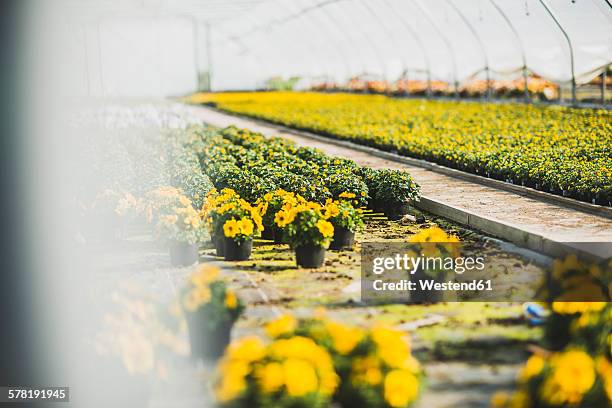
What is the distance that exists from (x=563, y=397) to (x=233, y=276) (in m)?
4.12

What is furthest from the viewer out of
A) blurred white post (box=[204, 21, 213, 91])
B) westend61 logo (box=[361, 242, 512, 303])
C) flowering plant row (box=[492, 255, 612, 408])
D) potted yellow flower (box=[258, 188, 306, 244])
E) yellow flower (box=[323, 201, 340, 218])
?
blurred white post (box=[204, 21, 213, 91])

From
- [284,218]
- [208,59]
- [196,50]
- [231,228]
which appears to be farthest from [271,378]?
[208,59]

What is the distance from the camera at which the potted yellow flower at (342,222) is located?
8364 mm

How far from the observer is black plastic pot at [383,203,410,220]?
10314mm

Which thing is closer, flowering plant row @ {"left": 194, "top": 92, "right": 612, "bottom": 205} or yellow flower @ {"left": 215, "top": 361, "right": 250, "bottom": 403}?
yellow flower @ {"left": 215, "top": 361, "right": 250, "bottom": 403}

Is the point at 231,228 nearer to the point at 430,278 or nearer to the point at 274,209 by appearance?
the point at 274,209

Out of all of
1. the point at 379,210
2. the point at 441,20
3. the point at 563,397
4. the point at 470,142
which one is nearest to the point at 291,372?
the point at 563,397

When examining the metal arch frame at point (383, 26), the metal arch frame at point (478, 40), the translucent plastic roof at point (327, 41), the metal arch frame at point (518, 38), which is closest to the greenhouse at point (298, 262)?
the translucent plastic roof at point (327, 41)

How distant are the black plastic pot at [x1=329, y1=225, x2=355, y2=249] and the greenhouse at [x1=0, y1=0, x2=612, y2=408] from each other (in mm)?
31

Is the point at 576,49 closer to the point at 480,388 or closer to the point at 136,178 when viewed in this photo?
the point at 136,178

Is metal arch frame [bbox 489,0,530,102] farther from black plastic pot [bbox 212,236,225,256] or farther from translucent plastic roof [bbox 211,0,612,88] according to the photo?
black plastic pot [bbox 212,236,225,256]

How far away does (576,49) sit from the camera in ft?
77.5

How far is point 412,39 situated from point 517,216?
26.4 metres

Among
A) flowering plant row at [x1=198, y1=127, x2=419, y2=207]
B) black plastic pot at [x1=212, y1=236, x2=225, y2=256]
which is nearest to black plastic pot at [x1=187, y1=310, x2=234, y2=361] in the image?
black plastic pot at [x1=212, y1=236, x2=225, y2=256]
